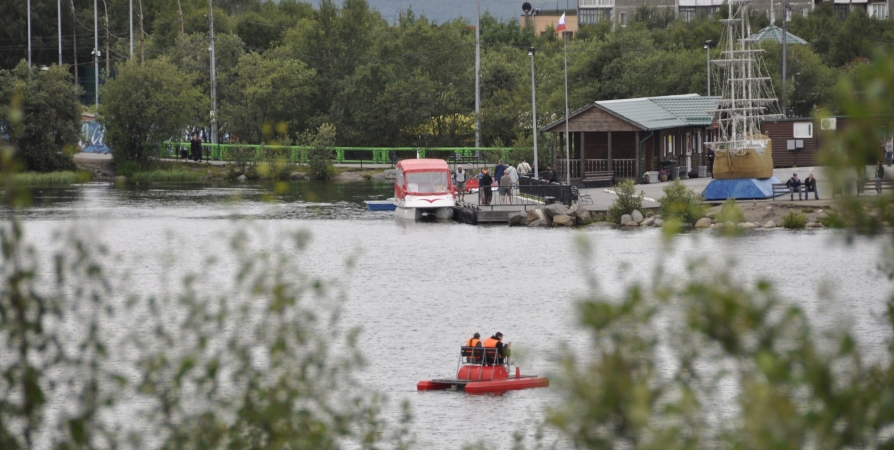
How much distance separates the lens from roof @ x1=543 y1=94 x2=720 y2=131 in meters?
62.3

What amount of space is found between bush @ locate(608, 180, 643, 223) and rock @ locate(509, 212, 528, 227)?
387 cm

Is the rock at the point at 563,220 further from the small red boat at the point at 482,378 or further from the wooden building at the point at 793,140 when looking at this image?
the small red boat at the point at 482,378

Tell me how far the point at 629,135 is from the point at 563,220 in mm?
13170

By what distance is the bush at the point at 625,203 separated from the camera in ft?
168

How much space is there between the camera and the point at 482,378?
24625mm

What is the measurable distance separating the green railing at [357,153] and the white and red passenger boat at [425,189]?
89.0ft

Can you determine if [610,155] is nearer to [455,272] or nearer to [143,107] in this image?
[455,272]

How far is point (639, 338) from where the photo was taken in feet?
26.1

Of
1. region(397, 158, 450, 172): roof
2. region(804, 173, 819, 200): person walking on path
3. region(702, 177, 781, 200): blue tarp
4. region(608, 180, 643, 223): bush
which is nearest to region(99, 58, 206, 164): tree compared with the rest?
region(397, 158, 450, 172): roof

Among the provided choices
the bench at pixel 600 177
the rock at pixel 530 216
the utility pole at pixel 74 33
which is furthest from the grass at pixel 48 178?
the rock at pixel 530 216

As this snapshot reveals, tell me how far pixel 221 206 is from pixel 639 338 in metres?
57.7

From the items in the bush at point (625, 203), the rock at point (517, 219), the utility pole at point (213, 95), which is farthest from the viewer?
the utility pole at point (213, 95)

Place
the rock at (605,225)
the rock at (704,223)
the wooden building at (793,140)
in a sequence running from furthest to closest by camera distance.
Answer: the wooden building at (793,140), the rock at (605,225), the rock at (704,223)

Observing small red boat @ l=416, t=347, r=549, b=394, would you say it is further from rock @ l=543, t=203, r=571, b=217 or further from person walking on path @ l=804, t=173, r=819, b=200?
person walking on path @ l=804, t=173, r=819, b=200
